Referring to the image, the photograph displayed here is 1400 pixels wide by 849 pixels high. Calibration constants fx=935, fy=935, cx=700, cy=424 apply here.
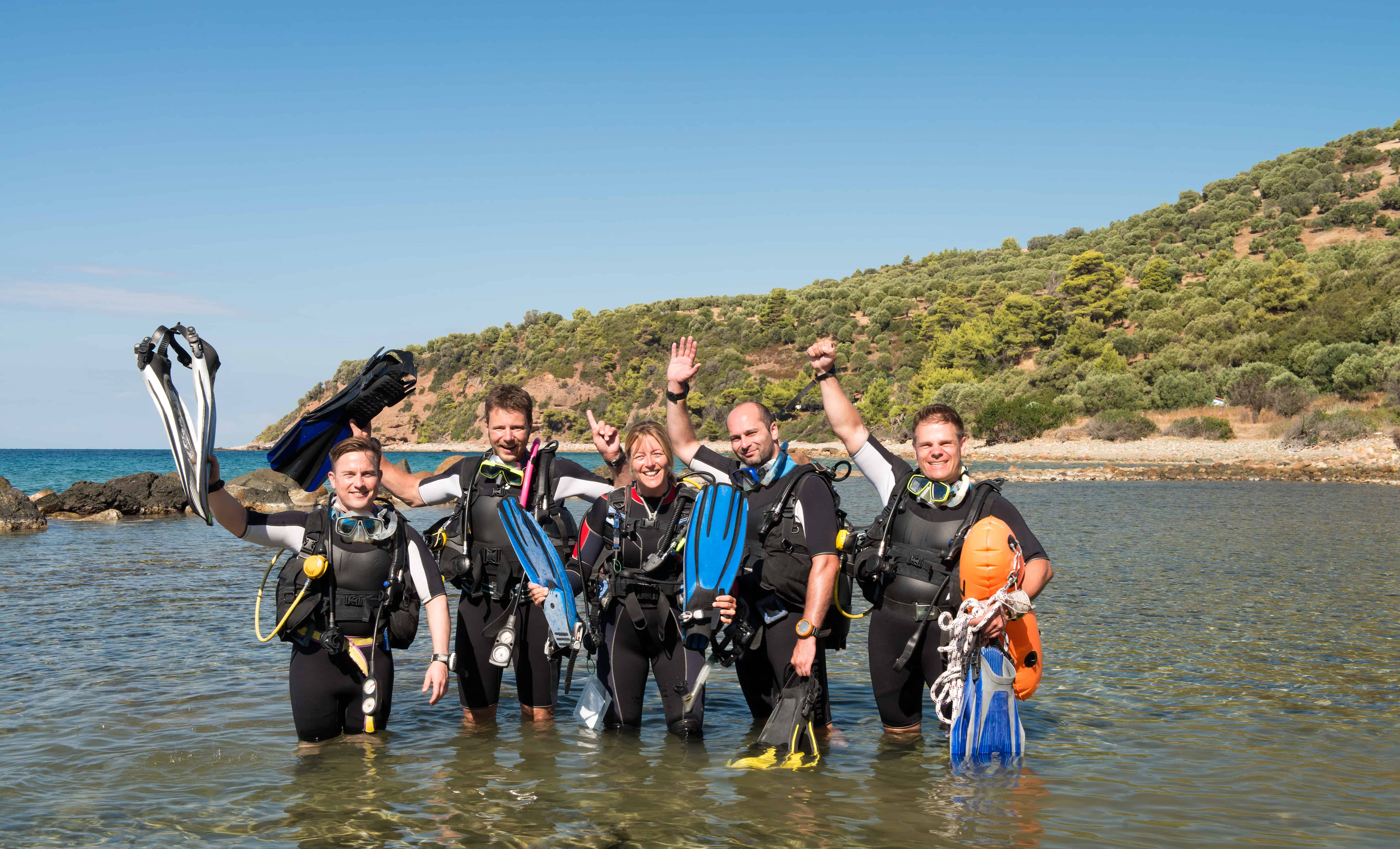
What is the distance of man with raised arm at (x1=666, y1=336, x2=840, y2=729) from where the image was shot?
489cm

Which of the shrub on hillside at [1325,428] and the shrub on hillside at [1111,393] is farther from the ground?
the shrub on hillside at [1111,393]

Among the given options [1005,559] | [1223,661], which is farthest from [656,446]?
[1223,661]

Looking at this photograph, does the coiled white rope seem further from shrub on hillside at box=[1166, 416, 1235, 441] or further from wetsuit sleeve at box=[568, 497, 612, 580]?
shrub on hillside at box=[1166, 416, 1235, 441]

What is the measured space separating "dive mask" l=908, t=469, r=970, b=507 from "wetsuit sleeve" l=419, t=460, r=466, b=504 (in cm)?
263

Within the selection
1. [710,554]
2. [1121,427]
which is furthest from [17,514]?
[1121,427]

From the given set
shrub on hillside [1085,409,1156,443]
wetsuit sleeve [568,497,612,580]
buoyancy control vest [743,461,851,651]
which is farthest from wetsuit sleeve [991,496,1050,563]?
shrub on hillside [1085,409,1156,443]

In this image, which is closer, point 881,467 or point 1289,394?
point 881,467

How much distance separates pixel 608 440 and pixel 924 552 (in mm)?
1908

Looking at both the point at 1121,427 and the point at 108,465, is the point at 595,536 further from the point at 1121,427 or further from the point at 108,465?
the point at 108,465

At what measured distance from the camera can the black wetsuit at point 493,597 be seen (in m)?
5.45

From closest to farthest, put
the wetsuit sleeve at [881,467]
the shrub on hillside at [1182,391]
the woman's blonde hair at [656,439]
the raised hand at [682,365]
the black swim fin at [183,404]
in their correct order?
the black swim fin at [183,404] → the woman's blonde hair at [656,439] → the wetsuit sleeve at [881,467] → the raised hand at [682,365] → the shrub on hillside at [1182,391]

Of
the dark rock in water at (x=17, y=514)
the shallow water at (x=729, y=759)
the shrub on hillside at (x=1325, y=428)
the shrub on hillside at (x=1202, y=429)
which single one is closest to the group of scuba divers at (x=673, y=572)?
the shallow water at (x=729, y=759)

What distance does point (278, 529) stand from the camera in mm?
4898

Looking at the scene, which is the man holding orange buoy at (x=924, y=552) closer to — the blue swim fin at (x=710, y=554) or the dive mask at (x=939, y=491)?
the dive mask at (x=939, y=491)
